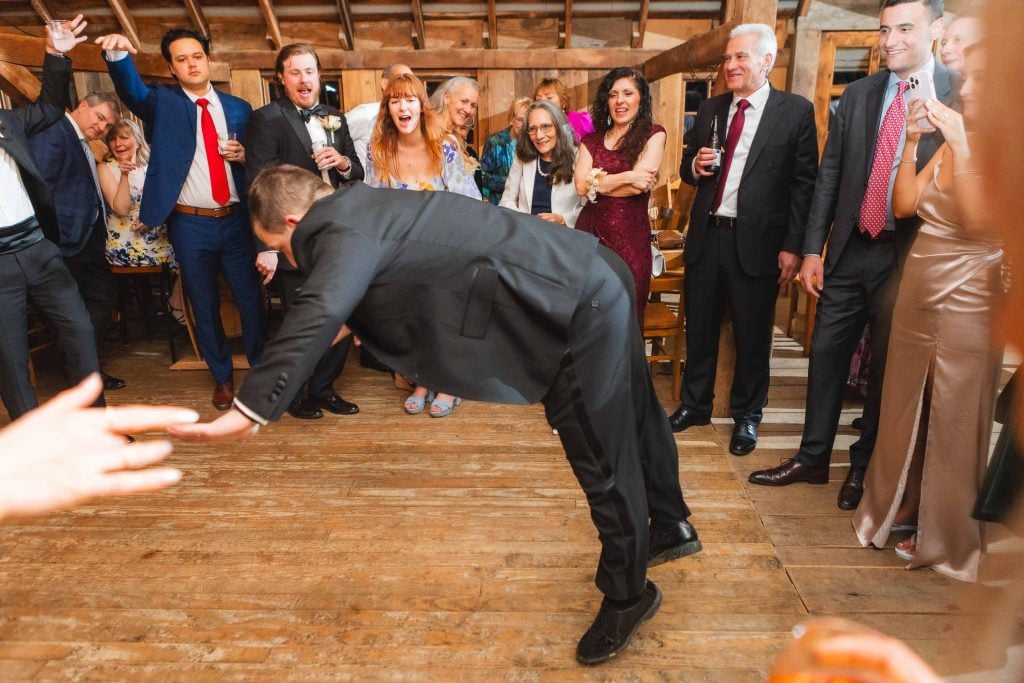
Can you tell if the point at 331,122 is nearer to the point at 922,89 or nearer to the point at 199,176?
the point at 199,176

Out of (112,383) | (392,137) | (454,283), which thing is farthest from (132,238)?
(454,283)

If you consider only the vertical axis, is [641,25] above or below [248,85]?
above

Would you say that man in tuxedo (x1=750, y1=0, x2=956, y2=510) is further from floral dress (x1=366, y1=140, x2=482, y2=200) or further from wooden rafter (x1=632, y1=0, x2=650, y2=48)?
wooden rafter (x1=632, y1=0, x2=650, y2=48)

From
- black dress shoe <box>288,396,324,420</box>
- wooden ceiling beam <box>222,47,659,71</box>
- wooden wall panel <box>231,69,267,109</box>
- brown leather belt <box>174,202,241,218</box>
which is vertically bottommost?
black dress shoe <box>288,396,324,420</box>

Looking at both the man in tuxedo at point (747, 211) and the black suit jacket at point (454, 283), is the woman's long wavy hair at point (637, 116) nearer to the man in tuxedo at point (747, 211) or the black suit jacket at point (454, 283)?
the man in tuxedo at point (747, 211)

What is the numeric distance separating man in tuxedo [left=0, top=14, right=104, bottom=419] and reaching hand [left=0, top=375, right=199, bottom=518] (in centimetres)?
240

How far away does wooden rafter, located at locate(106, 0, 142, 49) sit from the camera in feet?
20.7

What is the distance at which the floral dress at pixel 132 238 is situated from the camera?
4.27 m

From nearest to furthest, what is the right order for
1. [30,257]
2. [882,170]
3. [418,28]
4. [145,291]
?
[882,170] < [30,257] < [145,291] < [418,28]

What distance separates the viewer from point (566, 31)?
6.69 metres

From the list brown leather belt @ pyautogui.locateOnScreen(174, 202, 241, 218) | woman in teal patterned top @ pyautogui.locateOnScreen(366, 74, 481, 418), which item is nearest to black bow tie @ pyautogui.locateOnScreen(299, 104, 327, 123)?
woman in teal patterned top @ pyautogui.locateOnScreen(366, 74, 481, 418)

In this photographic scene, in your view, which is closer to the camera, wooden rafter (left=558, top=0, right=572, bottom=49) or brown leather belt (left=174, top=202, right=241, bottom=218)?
brown leather belt (left=174, top=202, right=241, bottom=218)

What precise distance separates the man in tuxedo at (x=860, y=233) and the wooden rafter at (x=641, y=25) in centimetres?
452

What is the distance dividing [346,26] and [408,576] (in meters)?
6.03
